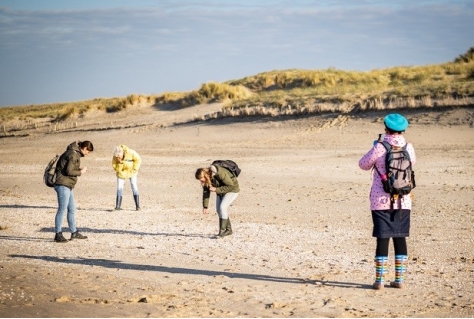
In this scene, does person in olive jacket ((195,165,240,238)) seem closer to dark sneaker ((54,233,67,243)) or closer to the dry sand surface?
the dry sand surface

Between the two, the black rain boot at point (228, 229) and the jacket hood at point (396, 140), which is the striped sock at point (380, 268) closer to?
the jacket hood at point (396, 140)

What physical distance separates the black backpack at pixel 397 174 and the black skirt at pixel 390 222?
0.21 metres

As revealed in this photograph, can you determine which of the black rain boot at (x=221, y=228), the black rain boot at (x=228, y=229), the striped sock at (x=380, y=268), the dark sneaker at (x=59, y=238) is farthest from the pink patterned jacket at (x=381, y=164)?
the dark sneaker at (x=59, y=238)

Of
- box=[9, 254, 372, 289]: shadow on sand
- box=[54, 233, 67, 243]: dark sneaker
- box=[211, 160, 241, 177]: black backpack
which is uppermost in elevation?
box=[211, 160, 241, 177]: black backpack

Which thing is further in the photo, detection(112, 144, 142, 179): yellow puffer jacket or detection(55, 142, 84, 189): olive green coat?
detection(112, 144, 142, 179): yellow puffer jacket

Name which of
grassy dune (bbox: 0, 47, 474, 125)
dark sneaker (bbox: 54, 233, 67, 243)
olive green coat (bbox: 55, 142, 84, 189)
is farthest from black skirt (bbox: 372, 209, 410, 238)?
grassy dune (bbox: 0, 47, 474, 125)

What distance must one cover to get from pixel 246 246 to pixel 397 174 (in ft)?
13.6

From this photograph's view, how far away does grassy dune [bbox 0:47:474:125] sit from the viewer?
37.3 metres

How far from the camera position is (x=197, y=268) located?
445 inches

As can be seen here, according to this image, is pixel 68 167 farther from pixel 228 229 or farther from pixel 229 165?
pixel 228 229

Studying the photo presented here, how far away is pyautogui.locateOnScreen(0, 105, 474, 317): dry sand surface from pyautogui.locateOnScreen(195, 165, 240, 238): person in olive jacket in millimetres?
330

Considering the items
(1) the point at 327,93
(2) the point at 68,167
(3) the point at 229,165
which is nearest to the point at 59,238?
(2) the point at 68,167

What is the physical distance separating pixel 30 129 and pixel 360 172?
34.0 meters

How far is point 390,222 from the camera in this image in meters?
9.52
